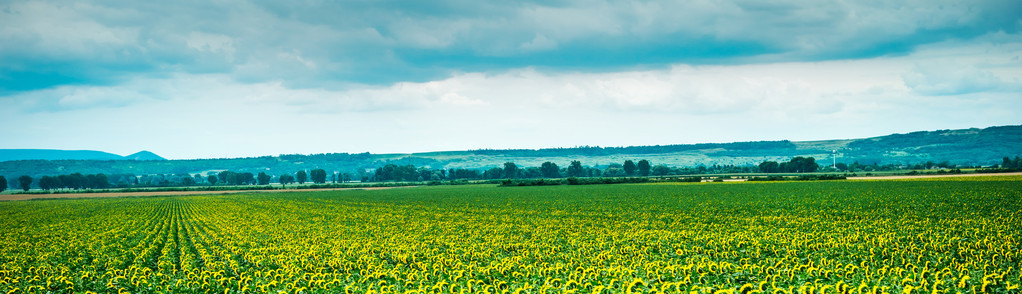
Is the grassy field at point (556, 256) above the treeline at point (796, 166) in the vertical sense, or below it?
below

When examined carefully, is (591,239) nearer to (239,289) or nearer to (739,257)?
(739,257)

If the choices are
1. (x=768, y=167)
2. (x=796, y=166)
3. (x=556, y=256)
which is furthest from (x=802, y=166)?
(x=556, y=256)

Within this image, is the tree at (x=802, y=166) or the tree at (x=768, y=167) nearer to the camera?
the tree at (x=802, y=166)

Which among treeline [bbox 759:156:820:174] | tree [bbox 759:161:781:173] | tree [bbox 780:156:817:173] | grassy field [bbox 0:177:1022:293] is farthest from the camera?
tree [bbox 759:161:781:173]

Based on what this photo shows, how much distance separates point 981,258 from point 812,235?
6.70 m

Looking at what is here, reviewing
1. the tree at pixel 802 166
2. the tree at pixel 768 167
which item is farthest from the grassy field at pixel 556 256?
the tree at pixel 802 166

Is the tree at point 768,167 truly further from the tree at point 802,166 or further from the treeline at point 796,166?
the tree at point 802,166

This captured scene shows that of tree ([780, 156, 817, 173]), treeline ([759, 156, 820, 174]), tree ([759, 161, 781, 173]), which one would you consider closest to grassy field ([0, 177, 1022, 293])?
tree ([759, 161, 781, 173])

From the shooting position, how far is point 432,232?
99.9 ft

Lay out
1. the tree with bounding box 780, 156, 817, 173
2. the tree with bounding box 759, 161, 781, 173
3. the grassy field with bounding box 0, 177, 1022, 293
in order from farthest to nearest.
→ the tree with bounding box 759, 161, 781, 173 → the tree with bounding box 780, 156, 817, 173 → the grassy field with bounding box 0, 177, 1022, 293

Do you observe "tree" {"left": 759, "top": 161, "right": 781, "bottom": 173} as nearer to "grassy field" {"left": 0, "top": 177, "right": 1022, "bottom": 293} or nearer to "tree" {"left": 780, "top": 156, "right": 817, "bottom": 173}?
"tree" {"left": 780, "top": 156, "right": 817, "bottom": 173}

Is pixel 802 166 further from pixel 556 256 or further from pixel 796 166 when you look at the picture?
pixel 556 256

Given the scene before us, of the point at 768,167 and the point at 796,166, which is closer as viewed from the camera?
the point at 768,167

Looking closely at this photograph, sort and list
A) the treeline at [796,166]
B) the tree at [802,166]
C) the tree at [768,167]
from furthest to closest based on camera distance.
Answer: the tree at [768,167] → the treeline at [796,166] → the tree at [802,166]
